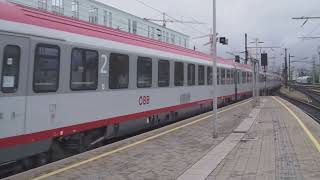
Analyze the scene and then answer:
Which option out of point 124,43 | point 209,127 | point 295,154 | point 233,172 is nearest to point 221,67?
point 209,127

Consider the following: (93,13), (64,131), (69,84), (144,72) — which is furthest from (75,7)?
(64,131)

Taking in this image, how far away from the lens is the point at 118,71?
13.1 metres

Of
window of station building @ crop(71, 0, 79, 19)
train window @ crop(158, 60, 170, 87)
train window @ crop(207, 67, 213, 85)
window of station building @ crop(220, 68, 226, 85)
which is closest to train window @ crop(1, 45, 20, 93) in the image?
train window @ crop(158, 60, 170, 87)

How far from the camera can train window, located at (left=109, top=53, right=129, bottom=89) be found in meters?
12.8

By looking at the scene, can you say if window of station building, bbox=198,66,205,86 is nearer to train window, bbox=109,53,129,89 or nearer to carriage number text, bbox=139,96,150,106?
carriage number text, bbox=139,96,150,106

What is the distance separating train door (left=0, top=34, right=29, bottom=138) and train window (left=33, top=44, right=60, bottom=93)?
38cm

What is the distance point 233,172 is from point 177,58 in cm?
1054

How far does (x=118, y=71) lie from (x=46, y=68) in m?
3.63

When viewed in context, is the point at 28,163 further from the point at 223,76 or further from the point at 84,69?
the point at 223,76

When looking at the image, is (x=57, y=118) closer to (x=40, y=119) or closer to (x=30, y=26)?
(x=40, y=119)

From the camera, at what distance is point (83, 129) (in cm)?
1130

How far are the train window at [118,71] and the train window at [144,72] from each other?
95 cm

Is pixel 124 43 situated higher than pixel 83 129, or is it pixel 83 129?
pixel 124 43

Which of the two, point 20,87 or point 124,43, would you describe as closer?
point 20,87
